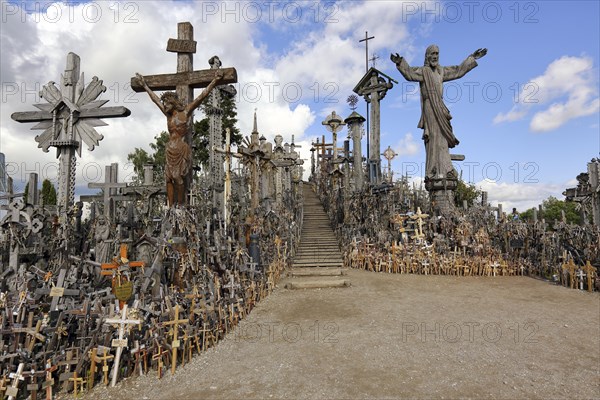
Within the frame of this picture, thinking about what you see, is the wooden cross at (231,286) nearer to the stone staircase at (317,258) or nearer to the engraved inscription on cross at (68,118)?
the stone staircase at (317,258)

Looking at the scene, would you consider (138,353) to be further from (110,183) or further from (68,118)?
(110,183)

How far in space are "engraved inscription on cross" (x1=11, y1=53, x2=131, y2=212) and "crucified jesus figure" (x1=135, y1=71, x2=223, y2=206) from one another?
258 cm

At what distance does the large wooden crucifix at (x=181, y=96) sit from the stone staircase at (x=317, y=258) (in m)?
5.33

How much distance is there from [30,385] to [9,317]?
1.01m

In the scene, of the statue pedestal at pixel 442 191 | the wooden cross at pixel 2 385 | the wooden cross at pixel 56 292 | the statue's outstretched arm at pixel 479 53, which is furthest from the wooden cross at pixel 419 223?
the wooden cross at pixel 2 385

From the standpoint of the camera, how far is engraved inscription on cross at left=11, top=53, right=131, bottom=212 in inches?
332

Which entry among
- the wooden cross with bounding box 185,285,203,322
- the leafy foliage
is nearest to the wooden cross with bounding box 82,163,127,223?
the wooden cross with bounding box 185,285,203,322

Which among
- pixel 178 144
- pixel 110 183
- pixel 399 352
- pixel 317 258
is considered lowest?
pixel 399 352

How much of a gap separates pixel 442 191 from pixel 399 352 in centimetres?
1256

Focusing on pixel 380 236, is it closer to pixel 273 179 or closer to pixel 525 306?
pixel 525 306

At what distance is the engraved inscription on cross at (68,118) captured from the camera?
27.6 feet

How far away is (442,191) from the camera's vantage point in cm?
Answer: 1661

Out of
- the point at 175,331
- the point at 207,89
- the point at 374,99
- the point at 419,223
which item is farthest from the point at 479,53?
the point at 175,331

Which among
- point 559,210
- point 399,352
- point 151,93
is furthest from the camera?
point 559,210
